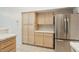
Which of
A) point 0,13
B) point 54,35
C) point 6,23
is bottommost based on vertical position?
point 54,35

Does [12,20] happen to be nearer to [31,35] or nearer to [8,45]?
[8,45]

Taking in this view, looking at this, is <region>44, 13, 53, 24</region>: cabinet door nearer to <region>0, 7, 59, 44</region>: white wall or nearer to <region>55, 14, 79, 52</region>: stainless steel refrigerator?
<region>55, 14, 79, 52</region>: stainless steel refrigerator

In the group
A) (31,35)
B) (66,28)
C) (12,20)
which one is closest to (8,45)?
(12,20)

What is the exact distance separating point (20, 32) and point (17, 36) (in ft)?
0.24

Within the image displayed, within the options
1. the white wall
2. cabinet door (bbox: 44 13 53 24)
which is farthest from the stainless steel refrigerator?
the white wall

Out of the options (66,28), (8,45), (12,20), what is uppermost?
(12,20)

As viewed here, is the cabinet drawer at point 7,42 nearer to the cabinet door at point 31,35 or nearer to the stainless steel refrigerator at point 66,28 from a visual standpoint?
the cabinet door at point 31,35

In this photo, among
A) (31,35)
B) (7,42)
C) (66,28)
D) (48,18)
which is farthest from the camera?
(66,28)

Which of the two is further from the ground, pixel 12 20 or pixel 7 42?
pixel 12 20
